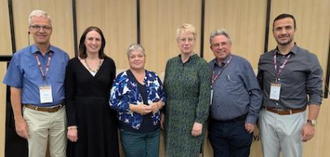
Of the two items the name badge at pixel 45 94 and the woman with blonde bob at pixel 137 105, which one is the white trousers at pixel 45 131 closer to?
the name badge at pixel 45 94

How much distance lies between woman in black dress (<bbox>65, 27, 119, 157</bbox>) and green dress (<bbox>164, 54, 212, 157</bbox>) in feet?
1.49

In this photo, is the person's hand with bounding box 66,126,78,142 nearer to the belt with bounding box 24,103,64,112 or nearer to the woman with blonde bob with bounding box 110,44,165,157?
the belt with bounding box 24,103,64,112

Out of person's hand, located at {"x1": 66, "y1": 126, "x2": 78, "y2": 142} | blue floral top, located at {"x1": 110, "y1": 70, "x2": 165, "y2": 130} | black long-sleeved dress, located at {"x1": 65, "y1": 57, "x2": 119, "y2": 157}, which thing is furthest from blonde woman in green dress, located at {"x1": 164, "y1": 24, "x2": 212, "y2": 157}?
person's hand, located at {"x1": 66, "y1": 126, "x2": 78, "y2": 142}

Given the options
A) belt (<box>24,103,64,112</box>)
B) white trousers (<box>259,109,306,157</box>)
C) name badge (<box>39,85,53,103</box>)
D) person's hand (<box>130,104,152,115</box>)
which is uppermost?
name badge (<box>39,85,53,103</box>)

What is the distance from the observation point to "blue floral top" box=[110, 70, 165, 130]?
A: 5.41 ft

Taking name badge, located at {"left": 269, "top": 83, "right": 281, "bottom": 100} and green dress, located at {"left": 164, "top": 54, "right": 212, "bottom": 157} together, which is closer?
green dress, located at {"left": 164, "top": 54, "right": 212, "bottom": 157}

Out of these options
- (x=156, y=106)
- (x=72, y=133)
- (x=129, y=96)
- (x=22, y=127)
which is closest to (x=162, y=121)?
(x=156, y=106)

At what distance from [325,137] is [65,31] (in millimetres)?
3567

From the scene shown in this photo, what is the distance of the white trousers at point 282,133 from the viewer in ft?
5.71

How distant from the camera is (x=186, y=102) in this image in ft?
5.44

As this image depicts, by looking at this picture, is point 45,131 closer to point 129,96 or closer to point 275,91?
point 129,96

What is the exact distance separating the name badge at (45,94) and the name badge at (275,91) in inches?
65.3

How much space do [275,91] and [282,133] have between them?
12.8 inches

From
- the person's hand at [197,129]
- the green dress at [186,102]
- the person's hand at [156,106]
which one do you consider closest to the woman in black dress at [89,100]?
the person's hand at [156,106]
